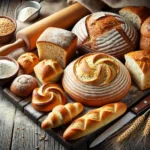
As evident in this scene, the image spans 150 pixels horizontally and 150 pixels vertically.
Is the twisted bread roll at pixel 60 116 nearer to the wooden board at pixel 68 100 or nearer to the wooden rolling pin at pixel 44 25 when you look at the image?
the wooden board at pixel 68 100

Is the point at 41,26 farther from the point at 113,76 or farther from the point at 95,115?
the point at 95,115

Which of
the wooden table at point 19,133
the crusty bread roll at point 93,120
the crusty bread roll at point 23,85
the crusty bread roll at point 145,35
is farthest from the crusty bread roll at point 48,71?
the crusty bread roll at point 145,35

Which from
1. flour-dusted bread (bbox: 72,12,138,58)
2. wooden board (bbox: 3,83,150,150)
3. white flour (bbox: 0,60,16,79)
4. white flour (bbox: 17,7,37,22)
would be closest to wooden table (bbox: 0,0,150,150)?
wooden board (bbox: 3,83,150,150)

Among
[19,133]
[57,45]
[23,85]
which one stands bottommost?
[19,133]

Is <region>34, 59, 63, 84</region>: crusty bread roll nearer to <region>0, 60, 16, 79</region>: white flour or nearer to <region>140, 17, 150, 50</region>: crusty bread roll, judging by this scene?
<region>0, 60, 16, 79</region>: white flour

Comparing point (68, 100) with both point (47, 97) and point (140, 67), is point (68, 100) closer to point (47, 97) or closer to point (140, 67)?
point (47, 97)

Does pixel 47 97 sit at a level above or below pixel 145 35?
below

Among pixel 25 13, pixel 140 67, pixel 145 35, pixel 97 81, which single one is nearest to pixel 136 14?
pixel 145 35
